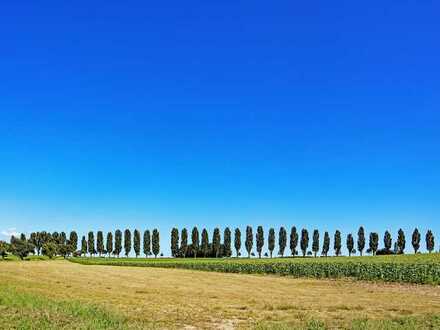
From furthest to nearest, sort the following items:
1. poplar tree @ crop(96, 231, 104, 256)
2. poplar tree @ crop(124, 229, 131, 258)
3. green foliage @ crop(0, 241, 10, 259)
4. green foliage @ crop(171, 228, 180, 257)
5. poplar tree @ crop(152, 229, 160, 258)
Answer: poplar tree @ crop(96, 231, 104, 256), poplar tree @ crop(124, 229, 131, 258), poplar tree @ crop(152, 229, 160, 258), green foliage @ crop(171, 228, 180, 257), green foliage @ crop(0, 241, 10, 259)

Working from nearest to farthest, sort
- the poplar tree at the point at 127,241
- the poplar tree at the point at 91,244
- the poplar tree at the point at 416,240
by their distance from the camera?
the poplar tree at the point at 416,240 → the poplar tree at the point at 127,241 → the poplar tree at the point at 91,244

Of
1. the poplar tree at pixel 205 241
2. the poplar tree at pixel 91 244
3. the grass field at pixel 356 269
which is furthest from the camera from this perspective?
the poplar tree at pixel 91 244

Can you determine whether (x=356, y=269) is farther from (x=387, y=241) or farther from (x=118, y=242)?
(x=118, y=242)

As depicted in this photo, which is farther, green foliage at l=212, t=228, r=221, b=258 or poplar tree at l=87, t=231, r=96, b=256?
poplar tree at l=87, t=231, r=96, b=256

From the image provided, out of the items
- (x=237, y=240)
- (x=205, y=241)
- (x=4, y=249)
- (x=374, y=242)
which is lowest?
(x=4, y=249)

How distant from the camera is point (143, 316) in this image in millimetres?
21500

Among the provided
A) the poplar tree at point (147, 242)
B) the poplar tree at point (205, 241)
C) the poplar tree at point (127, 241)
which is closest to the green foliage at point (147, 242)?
the poplar tree at point (147, 242)

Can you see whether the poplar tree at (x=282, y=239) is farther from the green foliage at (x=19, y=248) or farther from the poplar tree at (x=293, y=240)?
the green foliage at (x=19, y=248)

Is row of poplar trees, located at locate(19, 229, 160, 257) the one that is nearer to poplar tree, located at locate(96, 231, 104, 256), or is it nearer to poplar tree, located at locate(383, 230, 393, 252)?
poplar tree, located at locate(96, 231, 104, 256)

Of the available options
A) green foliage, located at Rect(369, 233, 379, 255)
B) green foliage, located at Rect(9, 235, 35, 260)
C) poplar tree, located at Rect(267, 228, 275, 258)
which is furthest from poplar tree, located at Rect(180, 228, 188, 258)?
green foliage, located at Rect(369, 233, 379, 255)

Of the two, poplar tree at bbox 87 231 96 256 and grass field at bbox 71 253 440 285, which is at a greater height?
grass field at bbox 71 253 440 285

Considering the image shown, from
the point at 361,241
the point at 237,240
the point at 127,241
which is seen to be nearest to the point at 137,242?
the point at 127,241

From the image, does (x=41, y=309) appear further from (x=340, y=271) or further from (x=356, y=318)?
(x=340, y=271)

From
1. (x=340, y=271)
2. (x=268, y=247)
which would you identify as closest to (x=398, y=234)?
(x=268, y=247)
